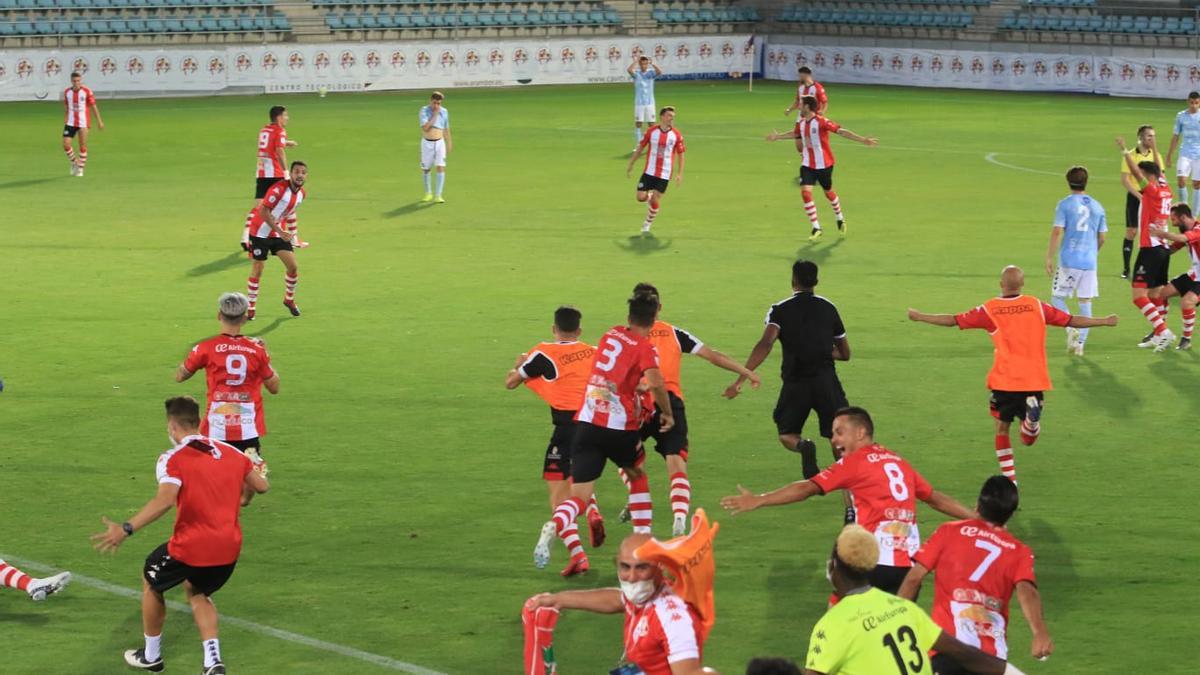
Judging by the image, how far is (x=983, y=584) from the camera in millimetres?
8086

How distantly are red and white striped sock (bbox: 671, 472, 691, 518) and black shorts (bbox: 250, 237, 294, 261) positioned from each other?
9613mm

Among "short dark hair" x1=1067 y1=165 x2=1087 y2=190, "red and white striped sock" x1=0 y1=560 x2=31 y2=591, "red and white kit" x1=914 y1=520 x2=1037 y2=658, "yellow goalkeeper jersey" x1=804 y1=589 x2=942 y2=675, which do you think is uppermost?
"short dark hair" x1=1067 y1=165 x2=1087 y2=190

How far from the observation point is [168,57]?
173 ft

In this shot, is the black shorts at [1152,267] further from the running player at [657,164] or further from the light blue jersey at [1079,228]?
the running player at [657,164]

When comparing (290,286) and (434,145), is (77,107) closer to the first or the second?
(434,145)

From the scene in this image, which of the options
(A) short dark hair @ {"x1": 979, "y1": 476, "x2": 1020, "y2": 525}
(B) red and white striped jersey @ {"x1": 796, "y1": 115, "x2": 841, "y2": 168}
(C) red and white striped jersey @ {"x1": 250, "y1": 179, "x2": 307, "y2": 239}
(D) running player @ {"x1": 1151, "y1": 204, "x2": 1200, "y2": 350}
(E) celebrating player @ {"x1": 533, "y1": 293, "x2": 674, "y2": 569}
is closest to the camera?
(A) short dark hair @ {"x1": 979, "y1": 476, "x2": 1020, "y2": 525}

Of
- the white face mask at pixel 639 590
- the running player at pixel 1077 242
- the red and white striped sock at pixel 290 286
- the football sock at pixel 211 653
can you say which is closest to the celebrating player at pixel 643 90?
the red and white striped sock at pixel 290 286

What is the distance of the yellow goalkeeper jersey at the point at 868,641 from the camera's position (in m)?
6.70

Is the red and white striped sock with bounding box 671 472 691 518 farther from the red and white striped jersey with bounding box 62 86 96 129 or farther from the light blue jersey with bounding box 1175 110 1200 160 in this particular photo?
the red and white striped jersey with bounding box 62 86 96 129

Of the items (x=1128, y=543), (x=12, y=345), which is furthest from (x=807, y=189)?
(x=1128, y=543)

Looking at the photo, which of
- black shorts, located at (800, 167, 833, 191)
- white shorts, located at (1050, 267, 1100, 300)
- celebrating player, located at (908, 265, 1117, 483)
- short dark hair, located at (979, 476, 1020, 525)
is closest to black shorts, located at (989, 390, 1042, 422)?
celebrating player, located at (908, 265, 1117, 483)

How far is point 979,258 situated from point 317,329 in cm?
1029

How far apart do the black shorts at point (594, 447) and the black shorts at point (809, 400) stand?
201 cm

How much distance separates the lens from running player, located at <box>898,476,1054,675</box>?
8.09 meters
